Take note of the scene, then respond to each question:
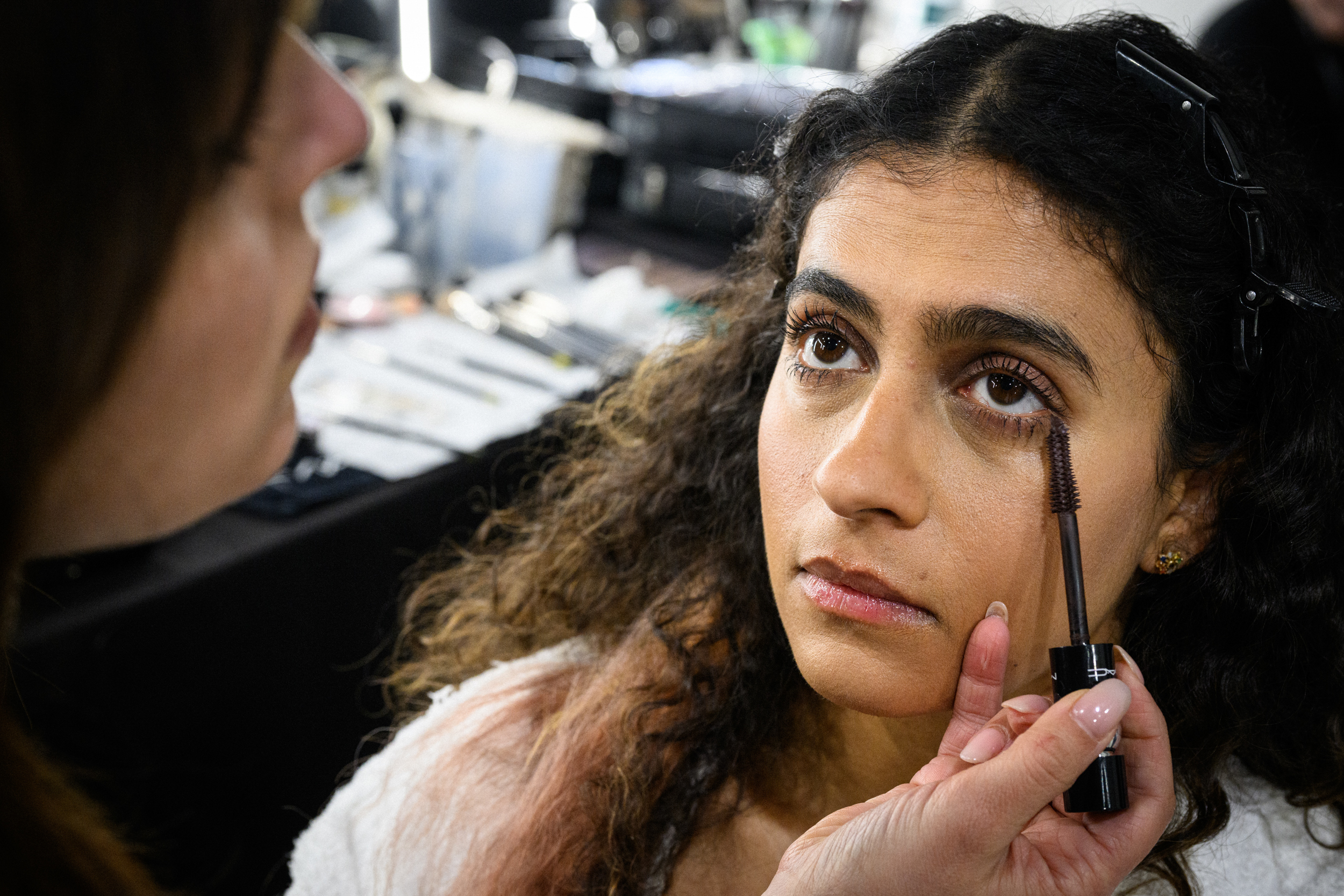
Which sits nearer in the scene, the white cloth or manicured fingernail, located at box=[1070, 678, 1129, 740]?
manicured fingernail, located at box=[1070, 678, 1129, 740]

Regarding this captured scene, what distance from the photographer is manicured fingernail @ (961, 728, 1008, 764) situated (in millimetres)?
646

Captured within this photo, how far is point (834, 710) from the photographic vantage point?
918 millimetres

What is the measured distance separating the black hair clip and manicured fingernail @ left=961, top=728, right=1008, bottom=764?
342 millimetres

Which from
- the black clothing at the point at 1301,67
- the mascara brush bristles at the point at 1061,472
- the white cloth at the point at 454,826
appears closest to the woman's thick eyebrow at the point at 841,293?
the mascara brush bristles at the point at 1061,472

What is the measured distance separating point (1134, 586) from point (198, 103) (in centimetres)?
77

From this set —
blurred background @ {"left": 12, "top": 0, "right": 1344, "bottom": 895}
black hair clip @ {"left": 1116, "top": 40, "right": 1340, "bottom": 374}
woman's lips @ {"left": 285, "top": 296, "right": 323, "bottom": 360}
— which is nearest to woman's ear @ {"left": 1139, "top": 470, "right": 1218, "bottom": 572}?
black hair clip @ {"left": 1116, "top": 40, "right": 1340, "bottom": 374}

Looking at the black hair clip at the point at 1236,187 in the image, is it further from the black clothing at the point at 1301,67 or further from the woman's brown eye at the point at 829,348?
the black clothing at the point at 1301,67

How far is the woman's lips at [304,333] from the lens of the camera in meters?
0.61

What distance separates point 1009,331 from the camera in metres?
0.71

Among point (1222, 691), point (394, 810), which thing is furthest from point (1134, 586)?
point (394, 810)

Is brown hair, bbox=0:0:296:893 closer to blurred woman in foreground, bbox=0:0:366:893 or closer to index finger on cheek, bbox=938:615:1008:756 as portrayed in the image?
blurred woman in foreground, bbox=0:0:366:893

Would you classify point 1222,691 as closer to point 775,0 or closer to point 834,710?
point 834,710

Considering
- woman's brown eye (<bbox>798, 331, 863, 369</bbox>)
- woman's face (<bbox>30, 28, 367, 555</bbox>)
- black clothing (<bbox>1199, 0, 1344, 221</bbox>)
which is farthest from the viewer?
black clothing (<bbox>1199, 0, 1344, 221</bbox>)

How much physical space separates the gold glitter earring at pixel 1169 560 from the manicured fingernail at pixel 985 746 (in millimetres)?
256
